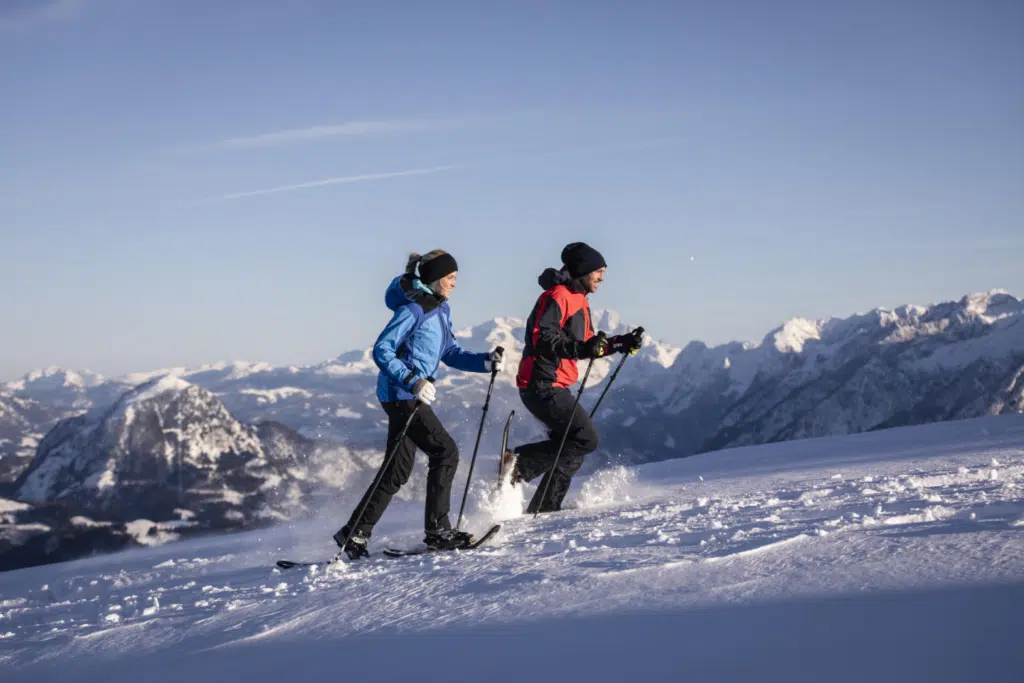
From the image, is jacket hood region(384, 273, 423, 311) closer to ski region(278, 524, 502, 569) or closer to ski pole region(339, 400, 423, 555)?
ski pole region(339, 400, 423, 555)

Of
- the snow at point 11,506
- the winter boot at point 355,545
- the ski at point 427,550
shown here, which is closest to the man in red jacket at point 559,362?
the ski at point 427,550

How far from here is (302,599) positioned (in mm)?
5844

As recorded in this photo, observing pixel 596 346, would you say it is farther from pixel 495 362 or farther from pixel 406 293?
pixel 406 293

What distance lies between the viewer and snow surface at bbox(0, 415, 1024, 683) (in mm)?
3445

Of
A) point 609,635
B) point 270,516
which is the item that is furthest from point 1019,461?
point 270,516

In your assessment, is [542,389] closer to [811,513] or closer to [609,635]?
[811,513]

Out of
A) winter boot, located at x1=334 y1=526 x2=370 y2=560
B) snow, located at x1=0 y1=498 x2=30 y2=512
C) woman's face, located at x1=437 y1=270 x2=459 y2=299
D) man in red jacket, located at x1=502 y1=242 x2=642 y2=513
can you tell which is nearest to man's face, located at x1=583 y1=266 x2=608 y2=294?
man in red jacket, located at x1=502 y1=242 x2=642 y2=513

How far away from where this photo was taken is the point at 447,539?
24.2 feet

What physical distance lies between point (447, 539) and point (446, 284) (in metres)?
2.14

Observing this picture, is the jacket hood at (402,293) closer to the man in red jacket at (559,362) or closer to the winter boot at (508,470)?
the man in red jacket at (559,362)

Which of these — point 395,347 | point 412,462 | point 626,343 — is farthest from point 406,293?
point 626,343

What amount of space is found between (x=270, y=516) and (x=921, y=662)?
170 metres

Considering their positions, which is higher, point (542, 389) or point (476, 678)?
point (542, 389)

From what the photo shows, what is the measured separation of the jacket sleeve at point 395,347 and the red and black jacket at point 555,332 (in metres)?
1.43
